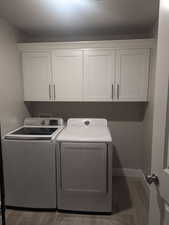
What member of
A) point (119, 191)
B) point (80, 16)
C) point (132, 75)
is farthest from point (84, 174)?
point (80, 16)

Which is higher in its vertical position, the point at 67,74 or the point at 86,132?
the point at 67,74

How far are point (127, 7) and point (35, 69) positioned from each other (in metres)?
1.51

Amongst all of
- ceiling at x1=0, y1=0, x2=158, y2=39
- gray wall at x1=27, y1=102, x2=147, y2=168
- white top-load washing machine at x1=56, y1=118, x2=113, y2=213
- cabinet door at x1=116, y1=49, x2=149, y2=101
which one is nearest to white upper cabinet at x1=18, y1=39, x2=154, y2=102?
cabinet door at x1=116, y1=49, x2=149, y2=101

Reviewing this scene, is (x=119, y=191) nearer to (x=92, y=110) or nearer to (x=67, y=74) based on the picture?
(x=92, y=110)

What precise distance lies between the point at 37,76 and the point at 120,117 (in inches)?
59.3

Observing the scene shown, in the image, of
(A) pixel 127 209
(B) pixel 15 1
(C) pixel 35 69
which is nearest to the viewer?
(B) pixel 15 1

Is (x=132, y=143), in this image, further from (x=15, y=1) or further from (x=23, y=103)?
(x=15, y=1)

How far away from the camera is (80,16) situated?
81.8 inches

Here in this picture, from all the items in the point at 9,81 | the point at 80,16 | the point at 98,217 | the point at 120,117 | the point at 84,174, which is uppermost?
the point at 80,16

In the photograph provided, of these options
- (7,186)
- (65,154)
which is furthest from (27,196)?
(65,154)

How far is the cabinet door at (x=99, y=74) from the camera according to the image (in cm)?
247

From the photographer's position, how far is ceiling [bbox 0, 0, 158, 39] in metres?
1.76

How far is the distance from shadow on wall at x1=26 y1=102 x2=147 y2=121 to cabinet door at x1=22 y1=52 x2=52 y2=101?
33cm

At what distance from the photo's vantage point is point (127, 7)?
185 cm
